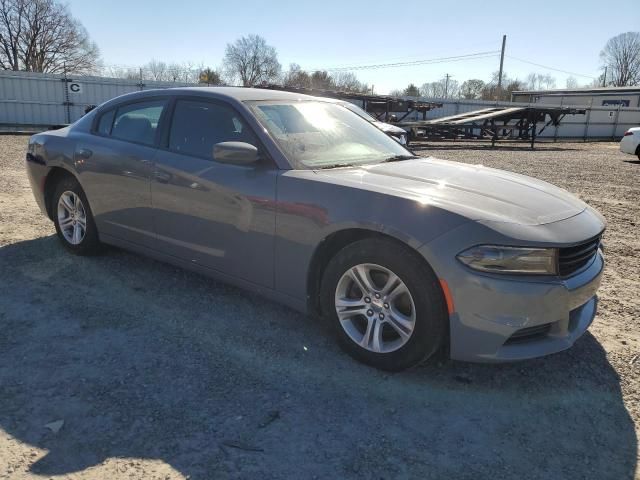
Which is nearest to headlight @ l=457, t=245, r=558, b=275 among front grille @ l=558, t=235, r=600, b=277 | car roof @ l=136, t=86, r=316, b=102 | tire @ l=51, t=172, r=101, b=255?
front grille @ l=558, t=235, r=600, b=277

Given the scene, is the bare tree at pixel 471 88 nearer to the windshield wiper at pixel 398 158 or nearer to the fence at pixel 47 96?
the fence at pixel 47 96

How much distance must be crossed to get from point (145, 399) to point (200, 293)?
1509mm

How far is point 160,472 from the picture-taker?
2188mm

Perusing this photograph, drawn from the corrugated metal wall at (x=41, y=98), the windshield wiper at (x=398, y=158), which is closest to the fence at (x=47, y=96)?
the corrugated metal wall at (x=41, y=98)

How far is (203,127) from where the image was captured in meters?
3.86

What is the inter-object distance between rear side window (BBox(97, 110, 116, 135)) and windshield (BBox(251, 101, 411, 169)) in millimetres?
1678

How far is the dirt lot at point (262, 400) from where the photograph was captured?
7.45 ft

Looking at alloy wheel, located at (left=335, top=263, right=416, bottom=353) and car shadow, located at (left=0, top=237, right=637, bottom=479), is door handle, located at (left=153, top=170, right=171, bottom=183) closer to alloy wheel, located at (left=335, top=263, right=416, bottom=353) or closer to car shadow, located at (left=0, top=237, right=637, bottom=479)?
car shadow, located at (left=0, top=237, right=637, bottom=479)

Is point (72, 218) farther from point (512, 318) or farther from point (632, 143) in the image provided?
point (632, 143)

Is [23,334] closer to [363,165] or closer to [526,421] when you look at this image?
[363,165]

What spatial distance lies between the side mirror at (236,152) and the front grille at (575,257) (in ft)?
6.32

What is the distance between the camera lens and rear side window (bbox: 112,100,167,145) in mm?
4152

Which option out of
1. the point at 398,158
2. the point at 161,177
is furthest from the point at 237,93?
the point at 398,158

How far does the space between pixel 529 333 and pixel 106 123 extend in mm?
3947
